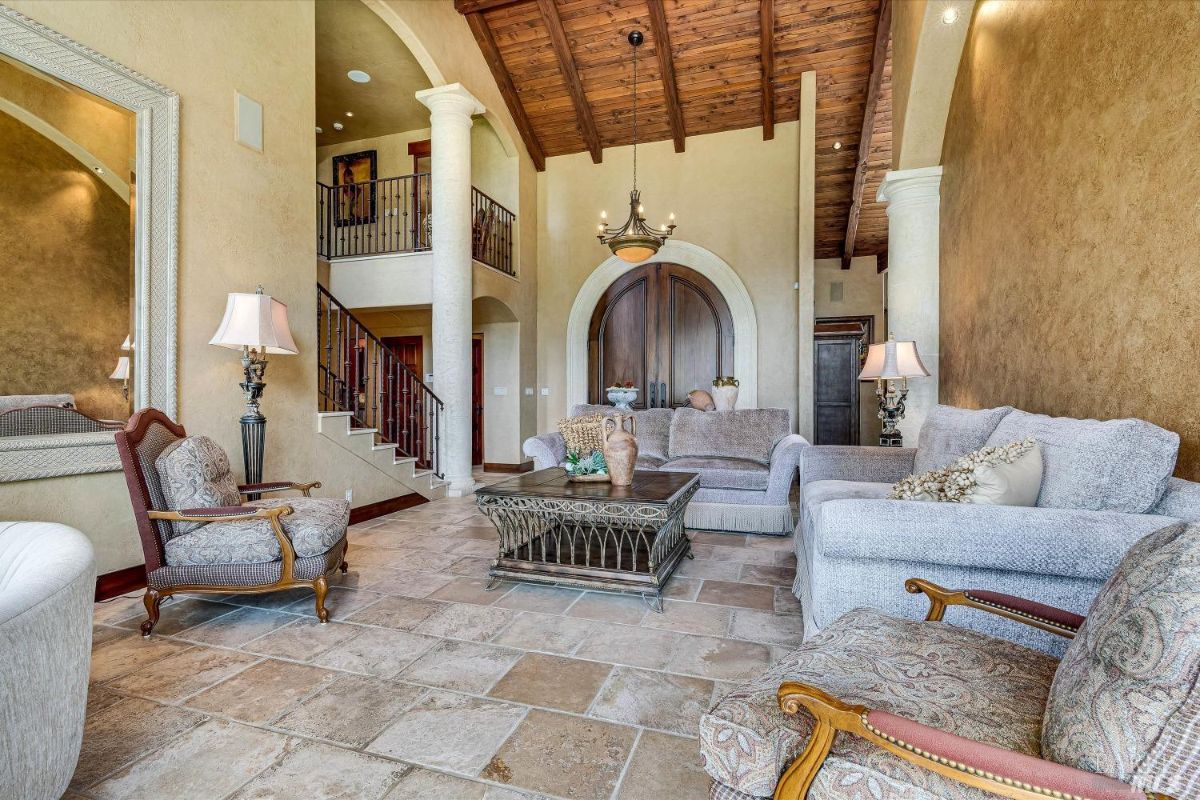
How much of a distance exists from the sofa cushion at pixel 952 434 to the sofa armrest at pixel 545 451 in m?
2.54

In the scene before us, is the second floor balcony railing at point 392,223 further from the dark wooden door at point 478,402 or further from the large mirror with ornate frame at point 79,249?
the large mirror with ornate frame at point 79,249

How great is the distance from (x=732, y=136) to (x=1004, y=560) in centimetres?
713

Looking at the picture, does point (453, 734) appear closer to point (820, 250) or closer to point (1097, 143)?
point (1097, 143)

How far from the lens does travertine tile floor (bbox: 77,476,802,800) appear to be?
1.57 metres

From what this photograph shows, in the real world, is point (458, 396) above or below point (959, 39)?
below

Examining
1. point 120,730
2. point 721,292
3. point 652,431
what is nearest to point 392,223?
point 721,292

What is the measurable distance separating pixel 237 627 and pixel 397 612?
70 centimetres

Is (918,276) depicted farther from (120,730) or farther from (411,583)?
(120,730)

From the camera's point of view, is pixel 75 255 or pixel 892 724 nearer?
pixel 892 724

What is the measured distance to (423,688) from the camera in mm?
2035

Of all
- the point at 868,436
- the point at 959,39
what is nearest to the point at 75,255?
the point at 959,39

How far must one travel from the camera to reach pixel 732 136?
7.56 meters

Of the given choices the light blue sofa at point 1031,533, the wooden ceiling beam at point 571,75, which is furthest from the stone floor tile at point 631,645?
the wooden ceiling beam at point 571,75

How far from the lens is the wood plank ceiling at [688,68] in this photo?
6.23 meters
